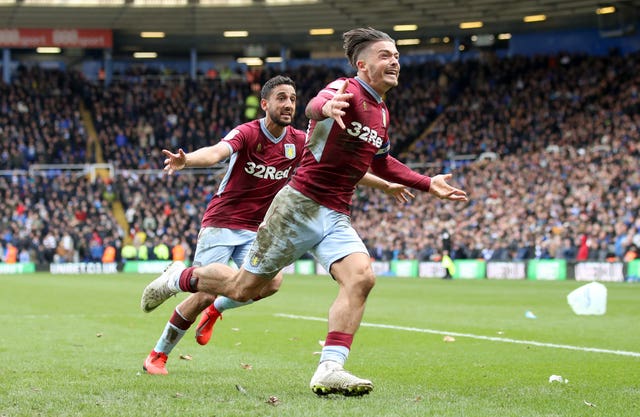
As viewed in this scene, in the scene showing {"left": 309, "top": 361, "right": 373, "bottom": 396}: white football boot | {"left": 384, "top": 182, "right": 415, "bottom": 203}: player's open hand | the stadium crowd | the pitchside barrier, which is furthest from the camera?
the stadium crowd

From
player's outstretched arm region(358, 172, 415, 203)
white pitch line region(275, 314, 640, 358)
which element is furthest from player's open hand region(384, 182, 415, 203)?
white pitch line region(275, 314, 640, 358)

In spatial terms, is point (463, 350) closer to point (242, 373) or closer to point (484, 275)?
point (242, 373)

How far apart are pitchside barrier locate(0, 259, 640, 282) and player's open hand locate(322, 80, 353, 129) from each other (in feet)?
77.7

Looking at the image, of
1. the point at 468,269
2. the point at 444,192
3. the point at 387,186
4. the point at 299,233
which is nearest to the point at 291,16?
the point at 468,269

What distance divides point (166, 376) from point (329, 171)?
7.96 ft

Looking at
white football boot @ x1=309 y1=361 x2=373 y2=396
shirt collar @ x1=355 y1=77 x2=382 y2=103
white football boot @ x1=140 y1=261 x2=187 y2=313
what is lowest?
white football boot @ x1=309 y1=361 x2=373 y2=396

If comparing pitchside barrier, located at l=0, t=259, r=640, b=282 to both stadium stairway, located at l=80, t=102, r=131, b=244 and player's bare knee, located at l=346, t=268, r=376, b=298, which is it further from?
player's bare knee, located at l=346, t=268, r=376, b=298

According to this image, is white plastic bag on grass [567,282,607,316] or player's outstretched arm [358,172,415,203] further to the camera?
white plastic bag on grass [567,282,607,316]

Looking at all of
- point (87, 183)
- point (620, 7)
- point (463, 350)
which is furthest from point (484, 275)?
point (463, 350)

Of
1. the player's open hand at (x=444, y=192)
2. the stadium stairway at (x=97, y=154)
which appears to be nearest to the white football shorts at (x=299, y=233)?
the player's open hand at (x=444, y=192)

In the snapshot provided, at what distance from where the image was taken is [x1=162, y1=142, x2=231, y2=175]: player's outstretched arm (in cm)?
727

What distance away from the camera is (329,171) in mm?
7270

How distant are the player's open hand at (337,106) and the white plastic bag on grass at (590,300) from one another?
10891 millimetres

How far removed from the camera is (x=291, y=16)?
2004 inches
